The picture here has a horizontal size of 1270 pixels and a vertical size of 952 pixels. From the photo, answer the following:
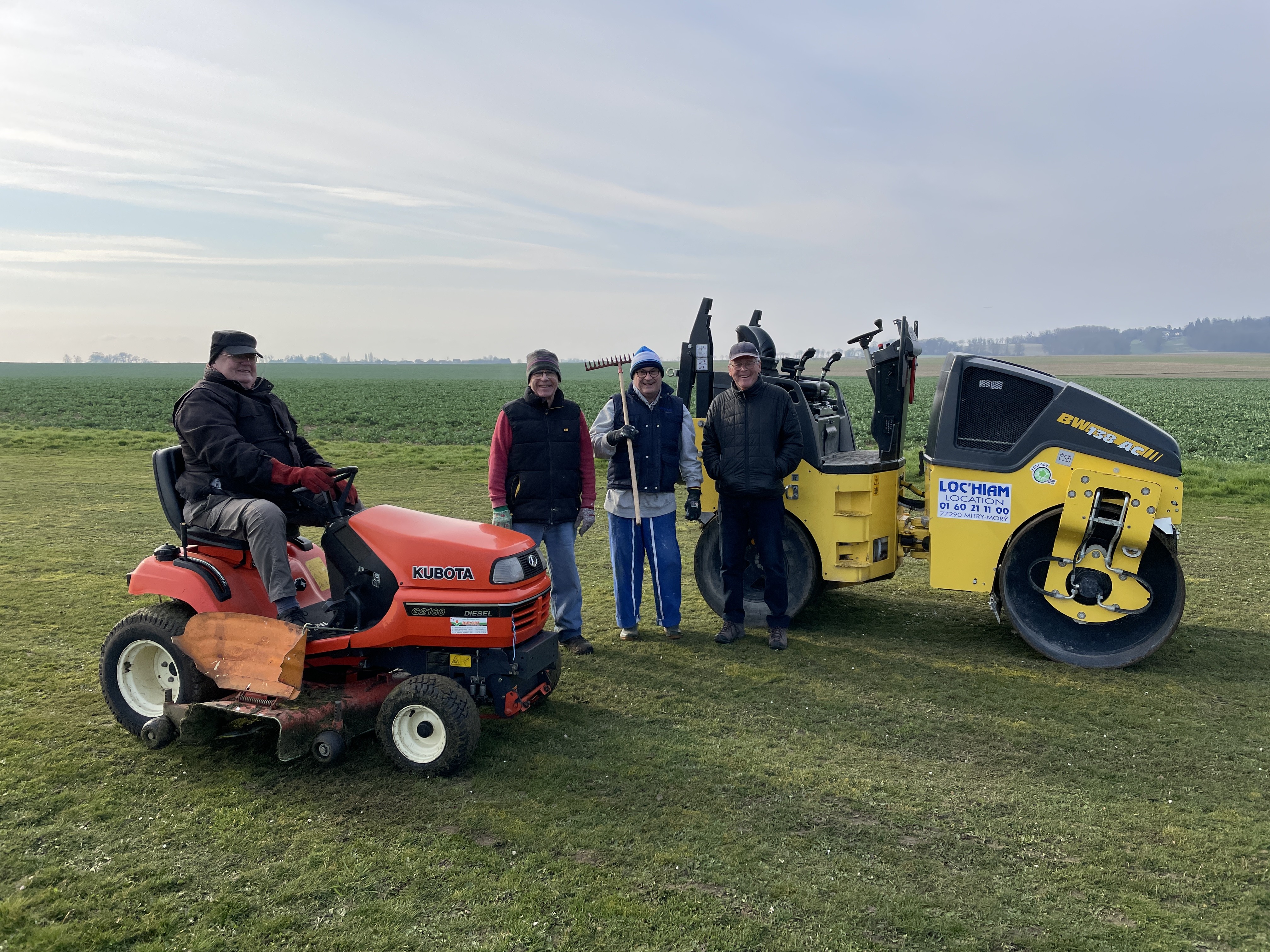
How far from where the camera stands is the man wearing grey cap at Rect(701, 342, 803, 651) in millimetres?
6406

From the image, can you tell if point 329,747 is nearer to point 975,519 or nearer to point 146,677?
point 146,677

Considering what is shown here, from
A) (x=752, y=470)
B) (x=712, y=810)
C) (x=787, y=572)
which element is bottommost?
(x=712, y=810)

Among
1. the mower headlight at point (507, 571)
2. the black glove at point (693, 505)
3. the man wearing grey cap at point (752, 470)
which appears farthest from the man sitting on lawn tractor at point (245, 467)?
the man wearing grey cap at point (752, 470)

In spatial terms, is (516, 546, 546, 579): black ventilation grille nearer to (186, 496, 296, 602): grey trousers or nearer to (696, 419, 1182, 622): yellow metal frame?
(186, 496, 296, 602): grey trousers

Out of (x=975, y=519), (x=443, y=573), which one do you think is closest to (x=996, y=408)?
(x=975, y=519)

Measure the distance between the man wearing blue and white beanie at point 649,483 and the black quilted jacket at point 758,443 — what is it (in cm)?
34

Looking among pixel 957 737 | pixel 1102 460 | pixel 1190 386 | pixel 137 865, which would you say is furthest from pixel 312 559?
Result: pixel 1190 386

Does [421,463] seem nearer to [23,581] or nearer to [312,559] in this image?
[23,581]

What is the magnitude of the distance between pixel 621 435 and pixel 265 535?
9.12 feet

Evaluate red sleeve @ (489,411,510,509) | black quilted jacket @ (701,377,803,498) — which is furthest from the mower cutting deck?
black quilted jacket @ (701,377,803,498)

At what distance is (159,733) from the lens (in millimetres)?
4559

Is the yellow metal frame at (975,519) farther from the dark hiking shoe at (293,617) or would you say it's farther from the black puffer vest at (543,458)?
the dark hiking shoe at (293,617)

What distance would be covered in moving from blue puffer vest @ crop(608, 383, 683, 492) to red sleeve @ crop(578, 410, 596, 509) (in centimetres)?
45

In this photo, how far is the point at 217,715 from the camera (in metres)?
4.66
